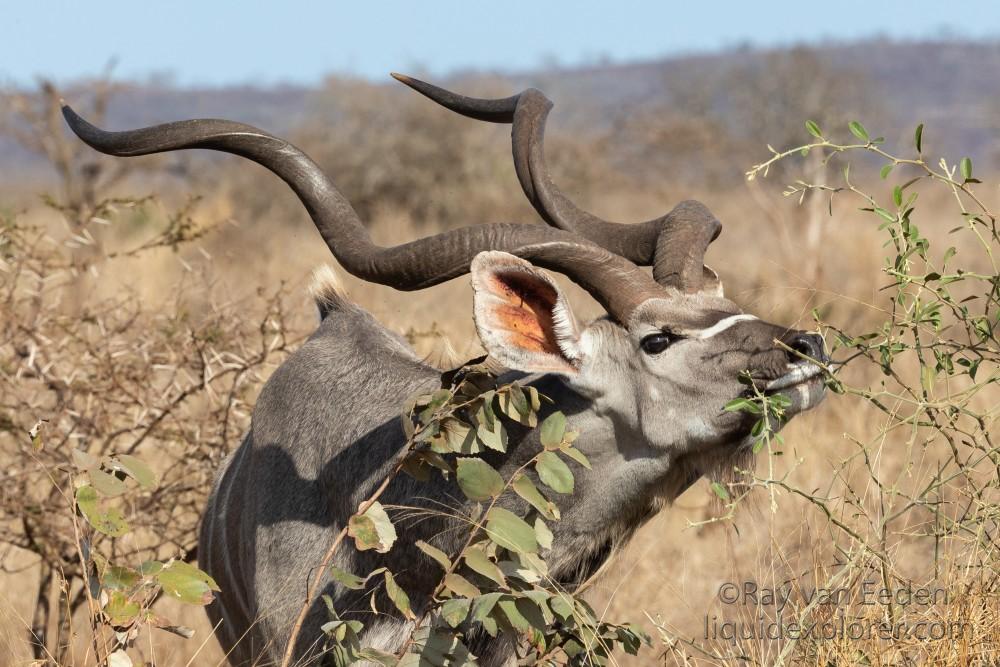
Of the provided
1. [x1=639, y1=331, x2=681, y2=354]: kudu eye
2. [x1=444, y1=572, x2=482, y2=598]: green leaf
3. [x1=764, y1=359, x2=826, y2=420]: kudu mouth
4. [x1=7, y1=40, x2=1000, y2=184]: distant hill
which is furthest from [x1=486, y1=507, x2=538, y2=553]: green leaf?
[x1=7, y1=40, x2=1000, y2=184]: distant hill

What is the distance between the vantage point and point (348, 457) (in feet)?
13.5

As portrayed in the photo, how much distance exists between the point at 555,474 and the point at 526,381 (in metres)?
0.50

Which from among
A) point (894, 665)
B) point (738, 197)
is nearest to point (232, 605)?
point (894, 665)

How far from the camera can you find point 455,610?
11.2 feet

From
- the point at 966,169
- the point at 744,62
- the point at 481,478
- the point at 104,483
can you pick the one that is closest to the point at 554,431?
the point at 481,478

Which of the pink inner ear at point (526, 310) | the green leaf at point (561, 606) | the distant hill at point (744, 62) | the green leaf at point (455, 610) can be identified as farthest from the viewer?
the distant hill at point (744, 62)

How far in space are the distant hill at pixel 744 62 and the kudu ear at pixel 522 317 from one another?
2745 inches

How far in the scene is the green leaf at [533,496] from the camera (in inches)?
134

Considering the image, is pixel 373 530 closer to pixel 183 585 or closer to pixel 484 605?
pixel 484 605

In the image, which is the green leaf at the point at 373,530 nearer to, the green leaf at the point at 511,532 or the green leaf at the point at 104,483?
the green leaf at the point at 511,532

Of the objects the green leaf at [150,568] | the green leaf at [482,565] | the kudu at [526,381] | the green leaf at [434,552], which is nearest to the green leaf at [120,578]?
the green leaf at [150,568]

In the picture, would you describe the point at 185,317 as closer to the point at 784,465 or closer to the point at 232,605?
the point at 232,605

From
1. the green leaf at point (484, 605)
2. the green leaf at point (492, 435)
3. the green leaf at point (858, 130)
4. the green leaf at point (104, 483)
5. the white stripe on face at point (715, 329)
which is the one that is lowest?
the green leaf at point (484, 605)

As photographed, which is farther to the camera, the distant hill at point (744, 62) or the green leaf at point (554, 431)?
the distant hill at point (744, 62)
